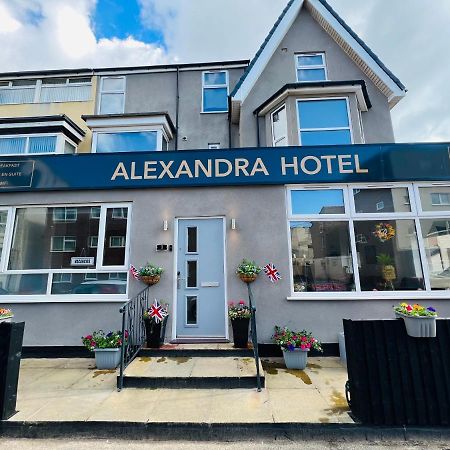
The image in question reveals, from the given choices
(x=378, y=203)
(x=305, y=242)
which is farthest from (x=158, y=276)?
(x=378, y=203)

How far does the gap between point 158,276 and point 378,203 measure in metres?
5.19

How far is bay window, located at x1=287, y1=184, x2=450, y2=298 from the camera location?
5.96 meters

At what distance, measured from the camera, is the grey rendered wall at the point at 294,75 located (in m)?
9.14

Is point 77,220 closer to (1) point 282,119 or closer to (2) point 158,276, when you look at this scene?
(2) point 158,276

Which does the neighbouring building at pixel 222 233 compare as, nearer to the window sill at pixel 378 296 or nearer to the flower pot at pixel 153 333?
the window sill at pixel 378 296

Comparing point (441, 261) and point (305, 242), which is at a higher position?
point (305, 242)

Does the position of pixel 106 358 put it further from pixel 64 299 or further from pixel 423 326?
pixel 423 326

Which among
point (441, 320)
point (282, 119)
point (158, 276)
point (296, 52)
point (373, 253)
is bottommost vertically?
point (441, 320)

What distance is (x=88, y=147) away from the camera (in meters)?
11.1

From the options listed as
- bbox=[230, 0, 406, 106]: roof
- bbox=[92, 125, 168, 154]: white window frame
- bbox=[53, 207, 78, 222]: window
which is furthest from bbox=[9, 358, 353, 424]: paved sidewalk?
bbox=[230, 0, 406, 106]: roof

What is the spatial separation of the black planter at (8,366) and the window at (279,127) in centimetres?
766

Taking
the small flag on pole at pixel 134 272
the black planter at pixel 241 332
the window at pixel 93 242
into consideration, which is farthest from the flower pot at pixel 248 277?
the window at pixel 93 242

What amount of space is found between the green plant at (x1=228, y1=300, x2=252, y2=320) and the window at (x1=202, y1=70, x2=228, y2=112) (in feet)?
28.6

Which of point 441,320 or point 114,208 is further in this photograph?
point 114,208
